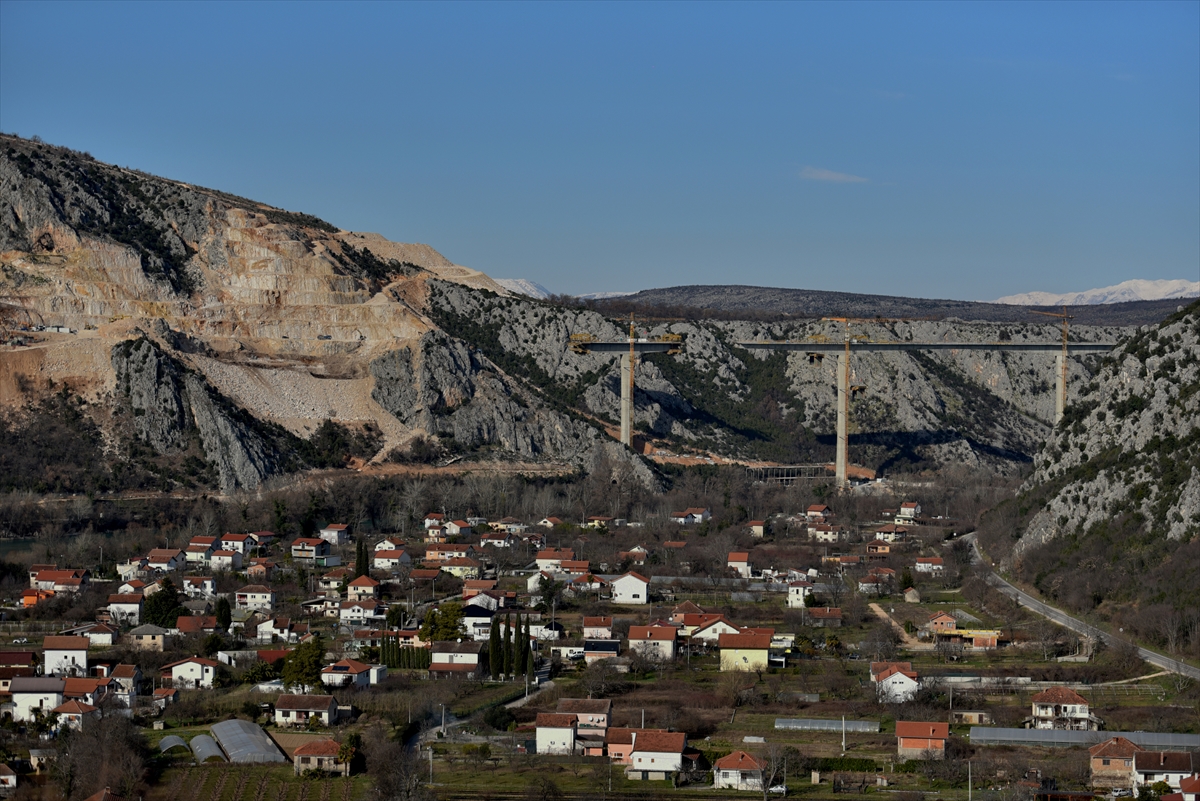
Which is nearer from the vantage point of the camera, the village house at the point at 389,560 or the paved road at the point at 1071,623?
the paved road at the point at 1071,623

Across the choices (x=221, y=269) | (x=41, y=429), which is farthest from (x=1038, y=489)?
(x=221, y=269)

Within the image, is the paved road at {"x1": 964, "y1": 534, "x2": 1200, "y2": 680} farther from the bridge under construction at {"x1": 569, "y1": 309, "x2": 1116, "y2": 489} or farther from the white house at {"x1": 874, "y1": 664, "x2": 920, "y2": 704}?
the bridge under construction at {"x1": 569, "y1": 309, "x2": 1116, "y2": 489}

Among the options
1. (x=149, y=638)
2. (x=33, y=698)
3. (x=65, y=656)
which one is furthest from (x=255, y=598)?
(x=33, y=698)

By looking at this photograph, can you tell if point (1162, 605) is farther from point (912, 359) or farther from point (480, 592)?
point (912, 359)

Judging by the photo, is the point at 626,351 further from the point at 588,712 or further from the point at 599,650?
the point at 588,712

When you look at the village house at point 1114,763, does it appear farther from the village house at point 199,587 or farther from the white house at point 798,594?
the village house at point 199,587

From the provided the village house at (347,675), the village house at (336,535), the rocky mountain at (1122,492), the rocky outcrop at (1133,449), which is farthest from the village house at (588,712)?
the village house at (336,535)
